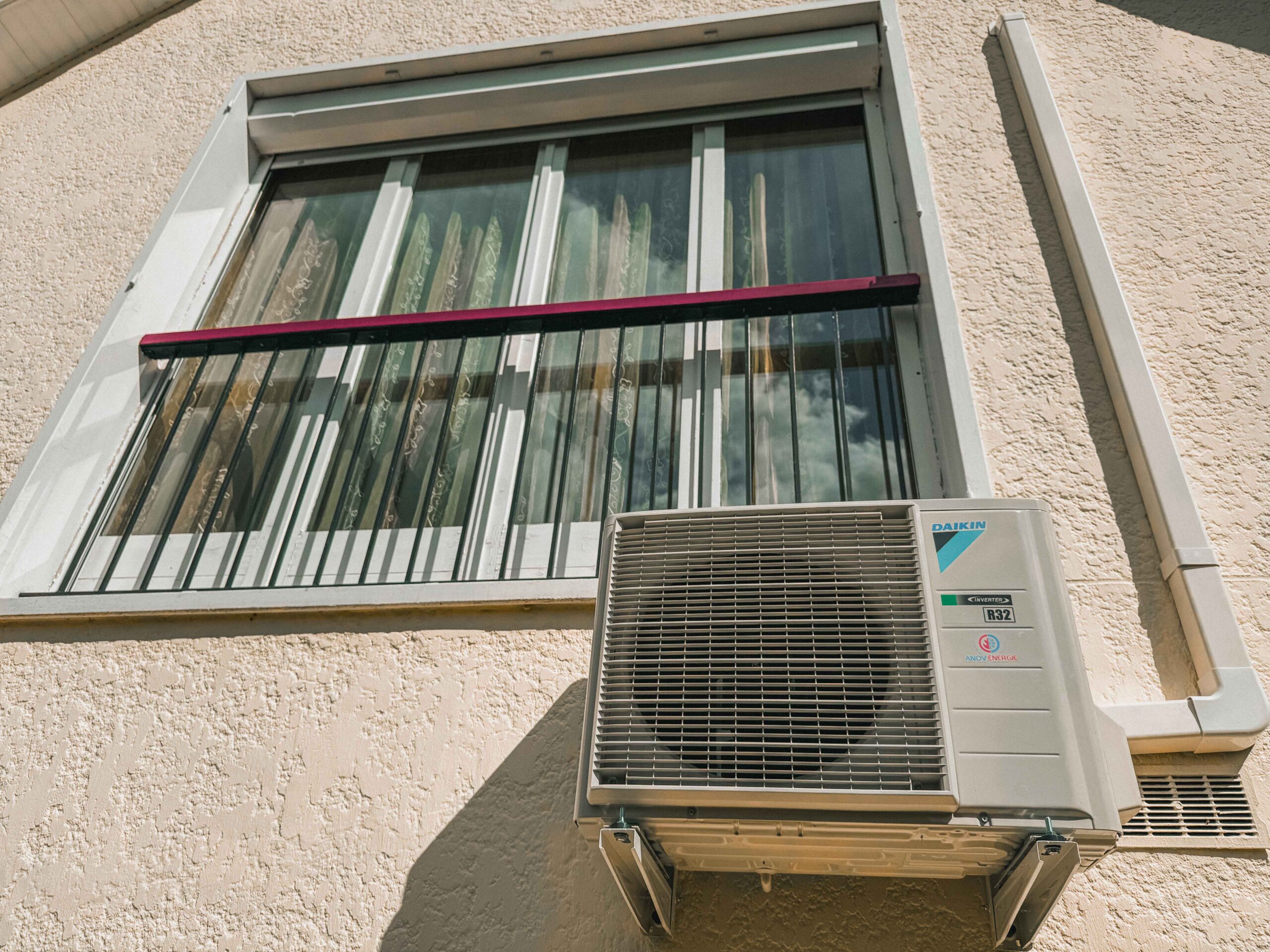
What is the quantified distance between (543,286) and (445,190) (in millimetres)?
715

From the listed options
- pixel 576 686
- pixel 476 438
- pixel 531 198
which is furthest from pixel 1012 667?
pixel 531 198

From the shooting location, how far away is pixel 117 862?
1777 millimetres

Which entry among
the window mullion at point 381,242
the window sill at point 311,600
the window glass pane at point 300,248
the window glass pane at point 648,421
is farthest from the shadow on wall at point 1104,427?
the window glass pane at point 300,248

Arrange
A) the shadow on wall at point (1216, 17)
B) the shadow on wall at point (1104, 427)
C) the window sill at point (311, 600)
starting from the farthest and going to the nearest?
the shadow on wall at point (1216, 17) < the window sill at point (311, 600) < the shadow on wall at point (1104, 427)

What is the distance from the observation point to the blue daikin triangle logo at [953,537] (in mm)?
1444

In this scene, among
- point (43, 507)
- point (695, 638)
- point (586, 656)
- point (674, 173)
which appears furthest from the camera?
point (674, 173)

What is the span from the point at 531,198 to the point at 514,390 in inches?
36.3

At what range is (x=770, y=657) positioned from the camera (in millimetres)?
1350

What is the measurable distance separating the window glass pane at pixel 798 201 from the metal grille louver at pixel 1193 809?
1651 millimetres

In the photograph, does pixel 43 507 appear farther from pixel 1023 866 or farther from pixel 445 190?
pixel 1023 866

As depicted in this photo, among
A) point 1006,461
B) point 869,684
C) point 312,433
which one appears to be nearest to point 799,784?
point 869,684

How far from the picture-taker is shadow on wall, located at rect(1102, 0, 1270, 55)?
8.77 ft

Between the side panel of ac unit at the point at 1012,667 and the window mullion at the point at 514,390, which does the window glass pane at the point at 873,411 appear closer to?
the side panel of ac unit at the point at 1012,667

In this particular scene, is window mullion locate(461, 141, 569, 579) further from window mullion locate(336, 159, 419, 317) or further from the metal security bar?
window mullion locate(336, 159, 419, 317)
